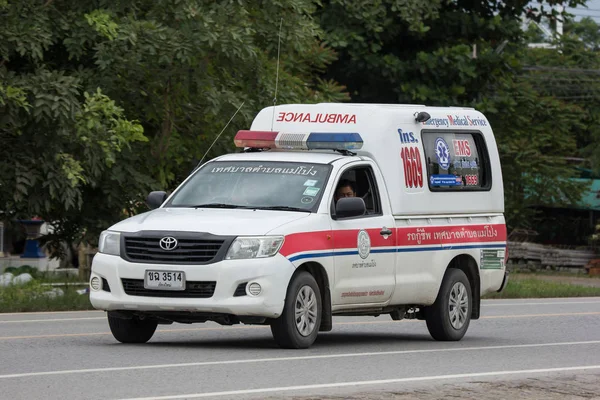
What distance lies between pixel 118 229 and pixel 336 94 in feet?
51.9

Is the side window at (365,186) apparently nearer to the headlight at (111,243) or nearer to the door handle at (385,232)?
the door handle at (385,232)

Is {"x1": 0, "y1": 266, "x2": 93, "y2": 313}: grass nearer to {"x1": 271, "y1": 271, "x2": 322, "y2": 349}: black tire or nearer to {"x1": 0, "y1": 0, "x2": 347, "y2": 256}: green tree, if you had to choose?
{"x1": 0, "y1": 0, "x2": 347, "y2": 256}: green tree

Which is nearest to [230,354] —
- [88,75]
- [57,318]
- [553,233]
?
[57,318]

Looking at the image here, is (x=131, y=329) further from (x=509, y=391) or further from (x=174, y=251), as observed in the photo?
(x=509, y=391)

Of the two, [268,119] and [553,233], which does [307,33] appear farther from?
[553,233]

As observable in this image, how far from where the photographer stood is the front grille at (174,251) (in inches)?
494

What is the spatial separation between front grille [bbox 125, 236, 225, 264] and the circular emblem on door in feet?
5.93

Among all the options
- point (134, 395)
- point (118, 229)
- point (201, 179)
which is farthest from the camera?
point (201, 179)

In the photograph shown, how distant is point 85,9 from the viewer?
22.7m

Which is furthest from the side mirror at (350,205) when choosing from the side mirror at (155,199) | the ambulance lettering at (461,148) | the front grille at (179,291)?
the ambulance lettering at (461,148)

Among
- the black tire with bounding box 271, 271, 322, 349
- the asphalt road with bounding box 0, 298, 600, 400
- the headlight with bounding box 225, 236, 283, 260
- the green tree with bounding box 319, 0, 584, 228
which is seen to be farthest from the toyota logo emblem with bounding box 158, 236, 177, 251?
the green tree with bounding box 319, 0, 584, 228

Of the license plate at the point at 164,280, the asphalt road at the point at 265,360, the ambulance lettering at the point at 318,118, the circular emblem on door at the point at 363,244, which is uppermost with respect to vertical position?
the ambulance lettering at the point at 318,118

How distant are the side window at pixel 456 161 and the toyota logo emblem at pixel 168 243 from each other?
11.5ft

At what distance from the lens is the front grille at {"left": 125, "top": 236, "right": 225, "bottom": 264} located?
41.2ft
